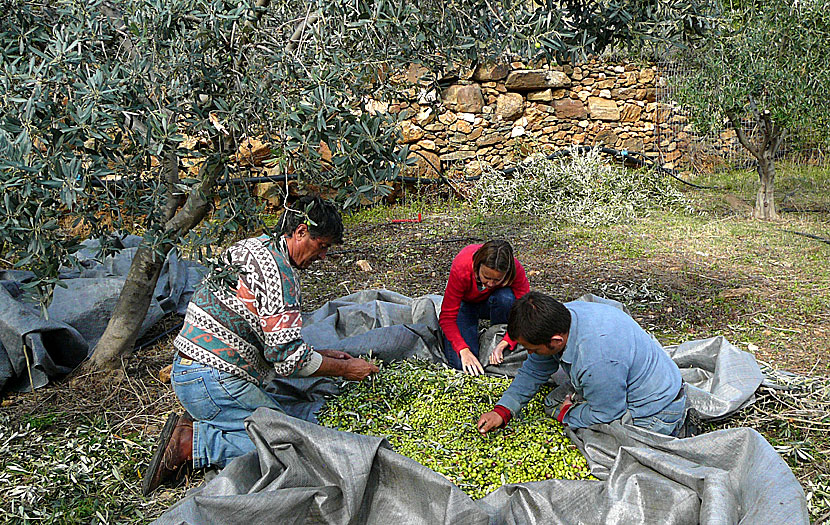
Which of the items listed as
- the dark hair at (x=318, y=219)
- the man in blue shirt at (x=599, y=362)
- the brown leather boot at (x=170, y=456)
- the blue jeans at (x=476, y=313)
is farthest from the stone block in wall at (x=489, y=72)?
the brown leather boot at (x=170, y=456)

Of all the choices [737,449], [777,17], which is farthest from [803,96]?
[737,449]

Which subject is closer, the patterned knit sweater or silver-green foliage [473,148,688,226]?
the patterned knit sweater

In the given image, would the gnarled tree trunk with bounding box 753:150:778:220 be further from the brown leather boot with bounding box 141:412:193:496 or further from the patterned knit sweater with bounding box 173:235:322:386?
the brown leather boot with bounding box 141:412:193:496

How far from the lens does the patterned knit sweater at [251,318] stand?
9.23ft

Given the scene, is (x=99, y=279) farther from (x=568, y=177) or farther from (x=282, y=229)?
(x=568, y=177)

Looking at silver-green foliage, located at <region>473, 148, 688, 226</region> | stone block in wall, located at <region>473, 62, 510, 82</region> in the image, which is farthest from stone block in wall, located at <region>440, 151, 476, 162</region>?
stone block in wall, located at <region>473, 62, 510, 82</region>

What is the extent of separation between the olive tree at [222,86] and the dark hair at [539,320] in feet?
3.08

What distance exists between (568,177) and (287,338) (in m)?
6.24

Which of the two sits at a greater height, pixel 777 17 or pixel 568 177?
pixel 777 17

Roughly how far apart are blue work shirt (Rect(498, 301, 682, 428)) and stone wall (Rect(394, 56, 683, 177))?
5990 mm

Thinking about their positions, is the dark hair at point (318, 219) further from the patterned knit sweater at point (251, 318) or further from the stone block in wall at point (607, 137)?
the stone block in wall at point (607, 137)

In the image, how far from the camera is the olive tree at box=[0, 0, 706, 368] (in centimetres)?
207

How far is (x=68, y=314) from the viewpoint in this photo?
13.6ft

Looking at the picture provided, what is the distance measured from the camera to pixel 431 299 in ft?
14.8
